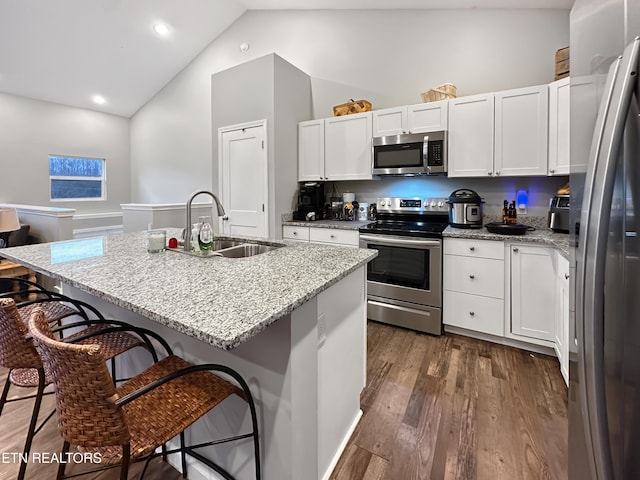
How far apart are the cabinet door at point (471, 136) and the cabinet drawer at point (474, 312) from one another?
3.76 ft

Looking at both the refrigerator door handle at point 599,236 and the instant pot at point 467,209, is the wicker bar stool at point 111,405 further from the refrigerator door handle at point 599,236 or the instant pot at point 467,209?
the instant pot at point 467,209

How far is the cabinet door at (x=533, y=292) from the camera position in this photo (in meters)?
2.42

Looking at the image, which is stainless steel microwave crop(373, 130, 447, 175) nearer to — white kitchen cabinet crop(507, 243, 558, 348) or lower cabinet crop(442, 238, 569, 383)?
lower cabinet crop(442, 238, 569, 383)

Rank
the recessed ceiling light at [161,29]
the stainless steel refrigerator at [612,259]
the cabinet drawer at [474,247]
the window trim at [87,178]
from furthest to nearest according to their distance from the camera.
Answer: the window trim at [87,178], the recessed ceiling light at [161,29], the cabinet drawer at [474,247], the stainless steel refrigerator at [612,259]

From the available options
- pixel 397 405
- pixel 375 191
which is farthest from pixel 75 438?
pixel 375 191

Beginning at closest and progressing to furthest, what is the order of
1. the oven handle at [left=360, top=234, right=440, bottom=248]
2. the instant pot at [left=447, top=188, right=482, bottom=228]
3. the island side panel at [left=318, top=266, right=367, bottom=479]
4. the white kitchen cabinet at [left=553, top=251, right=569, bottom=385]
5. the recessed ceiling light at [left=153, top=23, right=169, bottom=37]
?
the island side panel at [left=318, top=266, right=367, bottom=479] < the white kitchen cabinet at [left=553, top=251, right=569, bottom=385] < the oven handle at [left=360, top=234, right=440, bottom=248] < the instant pot at [left=447, top=188, right=482, bottom=228] < the recessed ceiling light at [left=153, top=23, right=169, bottom=37]

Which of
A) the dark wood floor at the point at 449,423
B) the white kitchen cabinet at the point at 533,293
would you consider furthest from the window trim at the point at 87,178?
the white kitchen cabinet at the point at 533,293

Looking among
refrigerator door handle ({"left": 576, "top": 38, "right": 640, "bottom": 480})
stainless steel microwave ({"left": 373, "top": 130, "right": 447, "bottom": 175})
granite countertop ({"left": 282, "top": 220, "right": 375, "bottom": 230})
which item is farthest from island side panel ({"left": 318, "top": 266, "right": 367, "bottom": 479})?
stainless steel microwave ({"left": 373, "top": 130, "right": 447, "bottom": 175})

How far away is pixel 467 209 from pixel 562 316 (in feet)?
3.72

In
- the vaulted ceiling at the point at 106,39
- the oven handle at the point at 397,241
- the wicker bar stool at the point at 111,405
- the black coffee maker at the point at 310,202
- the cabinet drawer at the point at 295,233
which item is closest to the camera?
the wicker bar stool at the point at 111,405

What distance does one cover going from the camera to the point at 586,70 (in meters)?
0.81

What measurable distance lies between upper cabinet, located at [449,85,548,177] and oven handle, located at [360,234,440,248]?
0.77 m

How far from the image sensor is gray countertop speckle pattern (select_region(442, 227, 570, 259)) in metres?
2.21

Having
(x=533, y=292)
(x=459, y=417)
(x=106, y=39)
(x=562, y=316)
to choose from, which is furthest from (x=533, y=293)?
(x=106, y=39)
